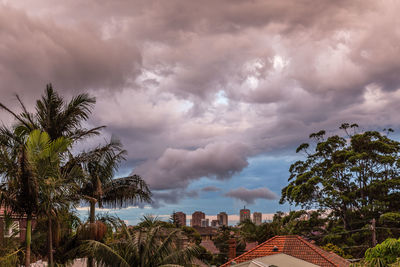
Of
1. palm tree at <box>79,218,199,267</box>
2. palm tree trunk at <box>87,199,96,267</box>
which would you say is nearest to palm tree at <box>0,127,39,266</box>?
palm tree at <box>79,218,199,267</box>

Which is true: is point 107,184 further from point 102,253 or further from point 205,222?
point 205,222

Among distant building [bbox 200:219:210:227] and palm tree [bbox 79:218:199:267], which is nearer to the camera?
palm tree [bbox 79:218:199:267]

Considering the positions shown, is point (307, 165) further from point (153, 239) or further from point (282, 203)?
point (153, 239)

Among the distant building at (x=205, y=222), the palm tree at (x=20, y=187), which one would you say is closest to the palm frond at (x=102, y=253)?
the palm tree at (x=20, y=187)

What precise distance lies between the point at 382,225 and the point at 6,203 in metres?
34.1

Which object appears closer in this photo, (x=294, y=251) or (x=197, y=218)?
(x=294, y=251)

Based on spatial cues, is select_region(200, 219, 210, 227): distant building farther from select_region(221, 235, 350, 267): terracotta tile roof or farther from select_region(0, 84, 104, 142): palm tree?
select_region(0, 84, 104, 142): palm tree

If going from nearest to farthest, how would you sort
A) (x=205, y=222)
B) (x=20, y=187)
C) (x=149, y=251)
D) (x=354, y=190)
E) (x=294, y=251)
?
1. (x=20, y=187)
2. (x=149, y=251)
3. (x=294, y=251)
4. (x=354, y=190)
5. (x=205, y=222)

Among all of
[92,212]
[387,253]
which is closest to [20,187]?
[92,212]

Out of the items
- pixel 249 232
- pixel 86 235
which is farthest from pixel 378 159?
pixel 86 235

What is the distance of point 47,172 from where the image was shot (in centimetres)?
1214

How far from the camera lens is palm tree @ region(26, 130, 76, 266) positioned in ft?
38.4

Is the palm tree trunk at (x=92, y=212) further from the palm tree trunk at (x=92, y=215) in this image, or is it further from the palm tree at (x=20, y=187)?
the palm tree at (x=20, y=187)

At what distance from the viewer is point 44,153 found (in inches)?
478
